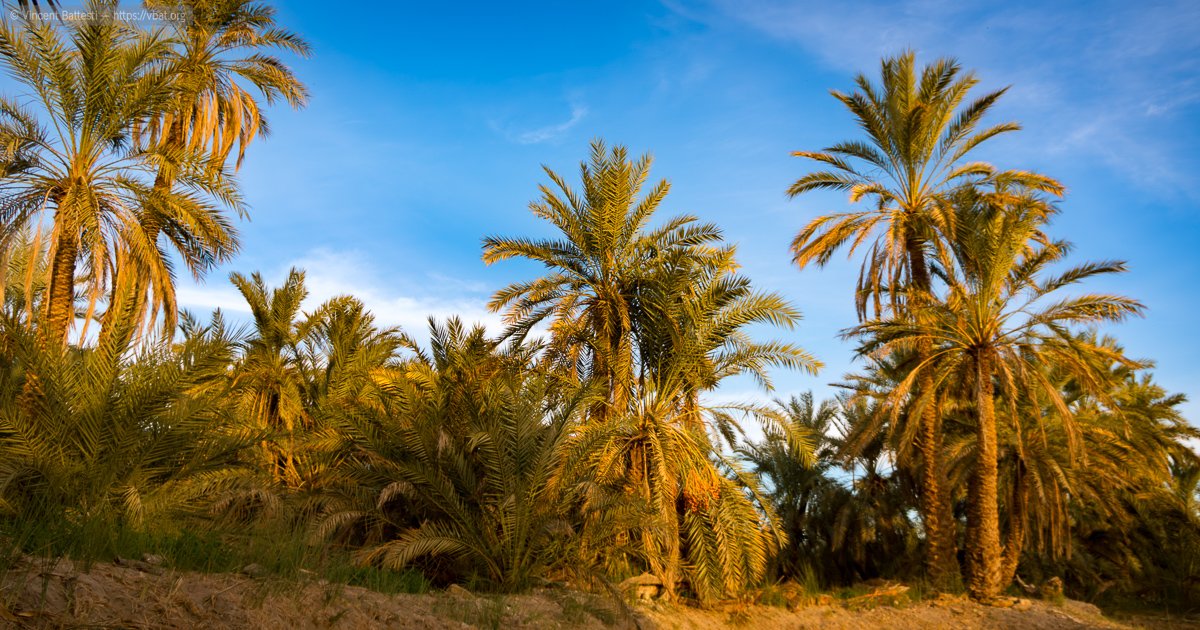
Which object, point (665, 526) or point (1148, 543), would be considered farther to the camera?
point (1148, 543)

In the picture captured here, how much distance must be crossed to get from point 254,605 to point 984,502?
17.8 metres

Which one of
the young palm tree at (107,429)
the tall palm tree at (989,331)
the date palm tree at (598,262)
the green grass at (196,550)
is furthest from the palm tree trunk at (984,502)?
the young palm tree at (107,429)

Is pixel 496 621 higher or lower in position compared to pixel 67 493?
lower

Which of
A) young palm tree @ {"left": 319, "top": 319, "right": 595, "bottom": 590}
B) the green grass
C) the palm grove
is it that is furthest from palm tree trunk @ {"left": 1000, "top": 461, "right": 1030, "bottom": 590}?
the green grass

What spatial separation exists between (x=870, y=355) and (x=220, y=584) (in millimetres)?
15679

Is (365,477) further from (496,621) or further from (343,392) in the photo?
(496,621)

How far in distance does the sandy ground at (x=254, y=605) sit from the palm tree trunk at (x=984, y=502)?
8744 millimetres

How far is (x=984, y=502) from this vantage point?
19266 mm

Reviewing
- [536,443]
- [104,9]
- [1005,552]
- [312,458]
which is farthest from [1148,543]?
[104,9]

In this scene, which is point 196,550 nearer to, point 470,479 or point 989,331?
point 470,479

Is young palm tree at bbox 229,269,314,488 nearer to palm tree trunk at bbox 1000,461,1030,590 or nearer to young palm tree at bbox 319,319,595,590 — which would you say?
young palm tree at bbox 319,319,595,590

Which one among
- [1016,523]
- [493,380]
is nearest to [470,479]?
[493,380]

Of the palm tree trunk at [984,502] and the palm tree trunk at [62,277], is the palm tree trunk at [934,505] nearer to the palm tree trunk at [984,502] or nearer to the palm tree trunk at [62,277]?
the palm tree trunk at [984,502]

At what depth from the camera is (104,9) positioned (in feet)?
45.6
